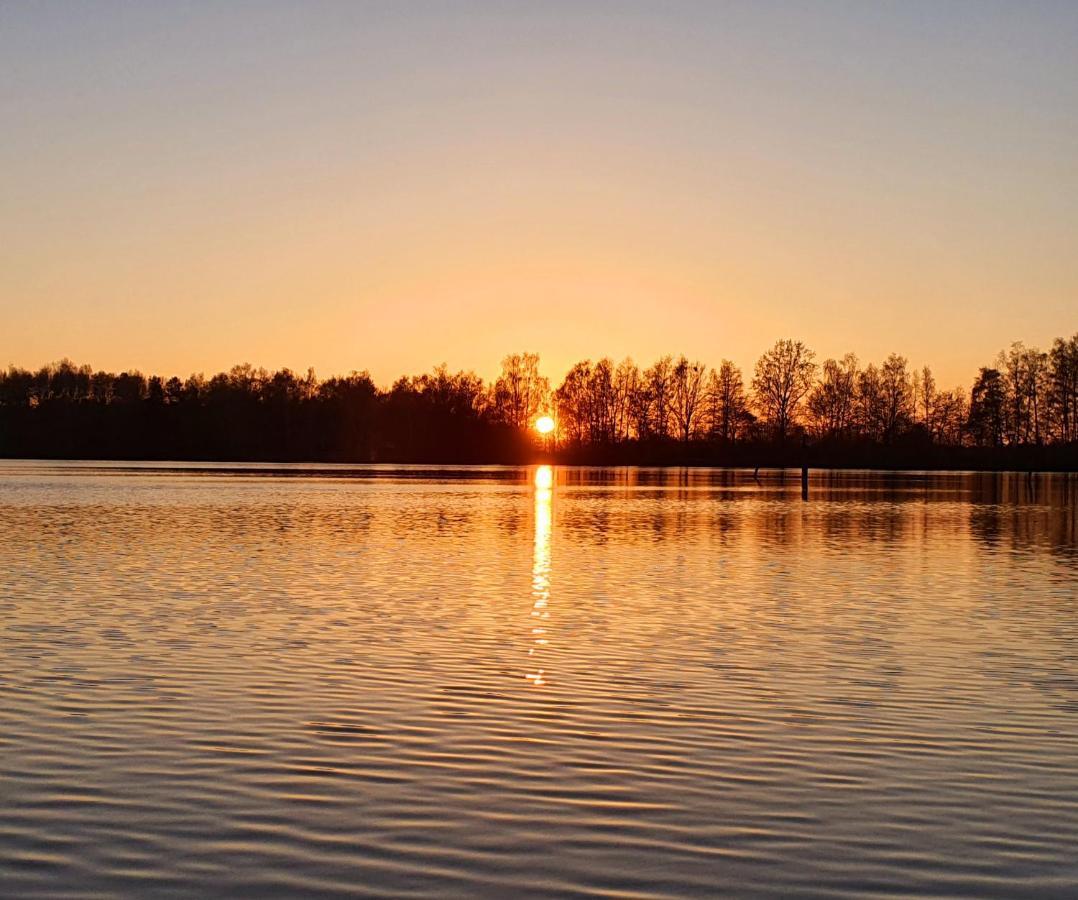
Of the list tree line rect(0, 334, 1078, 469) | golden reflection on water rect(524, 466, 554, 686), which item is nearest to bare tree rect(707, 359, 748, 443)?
tree line rect(0, 334, 1078, 469)

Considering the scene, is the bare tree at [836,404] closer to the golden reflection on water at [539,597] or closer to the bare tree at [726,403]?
the bare tree at [726,403]

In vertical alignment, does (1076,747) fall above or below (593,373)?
below

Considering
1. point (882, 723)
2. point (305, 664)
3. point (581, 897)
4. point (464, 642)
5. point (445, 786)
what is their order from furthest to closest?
1. point (464, 642)
2. point (305, 664)
3. point (882, 723)
4. point (445, 786)
5. point (581, 897)

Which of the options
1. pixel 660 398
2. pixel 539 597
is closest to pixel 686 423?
pixel 660 398

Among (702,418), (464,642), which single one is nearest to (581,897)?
(464,642)

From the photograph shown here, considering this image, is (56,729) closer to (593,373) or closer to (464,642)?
(464,642)

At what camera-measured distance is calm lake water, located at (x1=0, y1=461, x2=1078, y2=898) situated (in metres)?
8.34

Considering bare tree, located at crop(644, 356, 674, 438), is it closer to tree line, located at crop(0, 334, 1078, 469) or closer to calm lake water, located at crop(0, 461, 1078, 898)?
tree line, located at crop(0, 334, 1078, 469)

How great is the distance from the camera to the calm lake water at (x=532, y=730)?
8.34 meters

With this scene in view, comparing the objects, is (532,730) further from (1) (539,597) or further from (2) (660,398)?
(2) (660,398)

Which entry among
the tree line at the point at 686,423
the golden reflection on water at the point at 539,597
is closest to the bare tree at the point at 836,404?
the tree line at the point at 686,423

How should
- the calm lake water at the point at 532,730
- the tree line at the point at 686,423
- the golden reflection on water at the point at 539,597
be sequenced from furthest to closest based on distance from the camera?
the tree line at the point at 686,423 → the golden reflection on water at the point at 539,597 → the calm lake water at the point at 532,730

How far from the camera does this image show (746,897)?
770 centimetres

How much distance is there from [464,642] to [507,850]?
9.82 m
